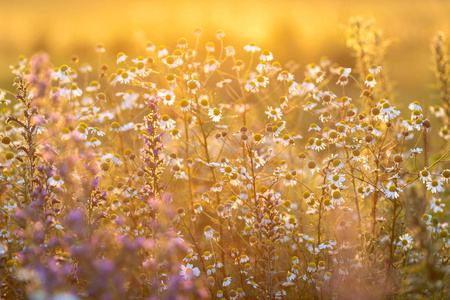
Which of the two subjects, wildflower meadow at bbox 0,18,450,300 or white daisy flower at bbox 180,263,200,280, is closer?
wildflower meadow at bbox 0,18,450,300

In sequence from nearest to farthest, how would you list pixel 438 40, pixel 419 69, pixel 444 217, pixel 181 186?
pixel 444 217, pixel 438 40, pixel 181 186, pixel 419 69

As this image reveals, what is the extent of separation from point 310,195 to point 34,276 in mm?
2642

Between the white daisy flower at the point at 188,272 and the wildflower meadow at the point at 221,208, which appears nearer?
the wildflower meadow at the point at 221,208

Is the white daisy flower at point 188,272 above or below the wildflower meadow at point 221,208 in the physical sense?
below

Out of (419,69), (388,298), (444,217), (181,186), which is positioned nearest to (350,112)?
(388,298)

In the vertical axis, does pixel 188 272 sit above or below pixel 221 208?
below

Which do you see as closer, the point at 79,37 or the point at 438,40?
the point at 438,40

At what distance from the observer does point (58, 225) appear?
3297 millimetres

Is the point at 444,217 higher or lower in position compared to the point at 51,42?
lower

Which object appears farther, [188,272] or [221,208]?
[221,208]

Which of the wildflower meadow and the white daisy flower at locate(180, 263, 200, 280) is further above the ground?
the wildflower meadow

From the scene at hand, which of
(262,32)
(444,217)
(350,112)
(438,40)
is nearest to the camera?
(350,112)

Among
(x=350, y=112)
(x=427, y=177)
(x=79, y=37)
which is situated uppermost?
(x=79, y=37)

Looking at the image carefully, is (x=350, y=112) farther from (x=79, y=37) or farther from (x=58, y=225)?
(x=79, y=37)
